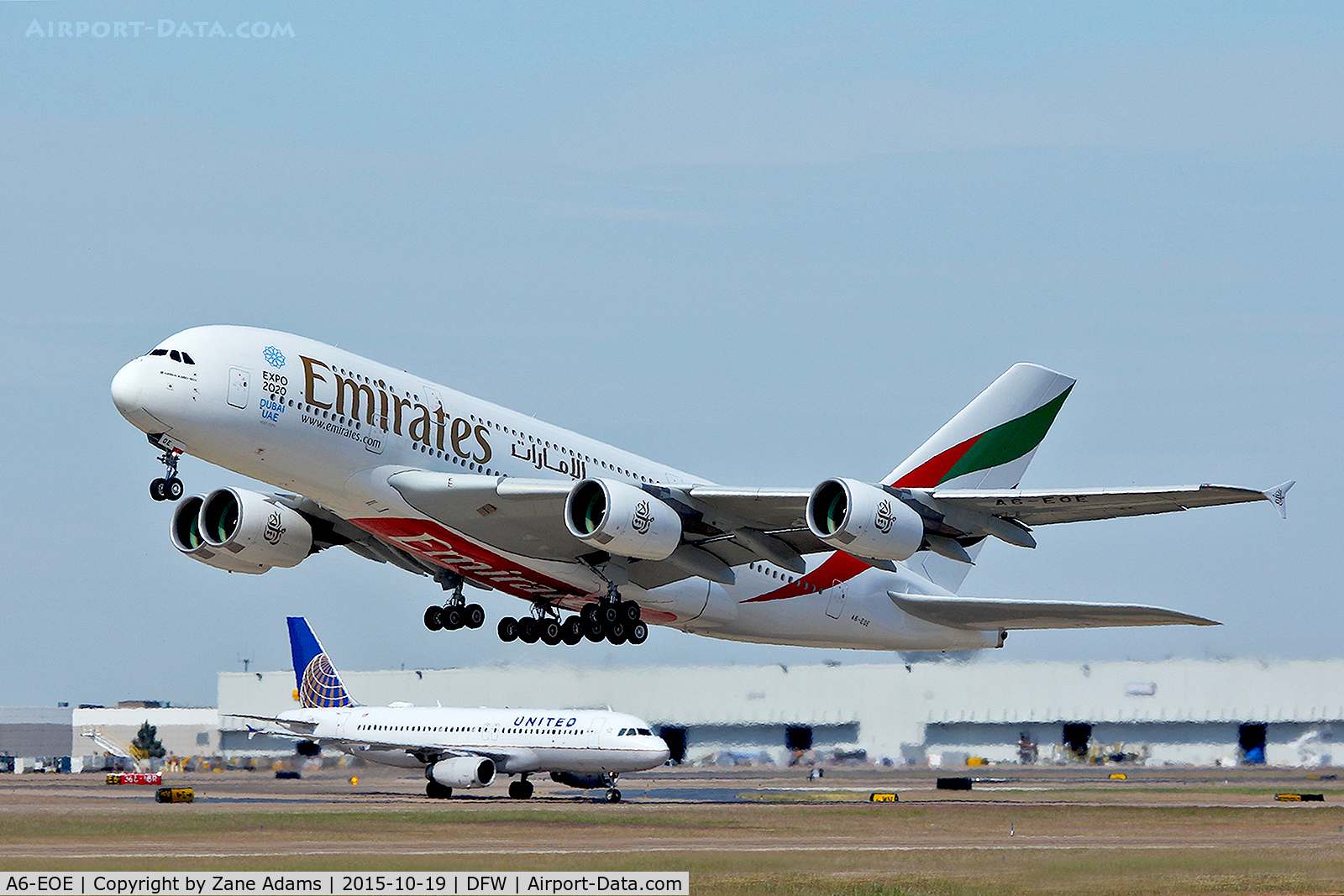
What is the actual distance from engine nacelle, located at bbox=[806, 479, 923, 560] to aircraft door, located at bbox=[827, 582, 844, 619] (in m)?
8.95

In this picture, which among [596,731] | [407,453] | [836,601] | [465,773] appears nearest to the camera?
[407,453]

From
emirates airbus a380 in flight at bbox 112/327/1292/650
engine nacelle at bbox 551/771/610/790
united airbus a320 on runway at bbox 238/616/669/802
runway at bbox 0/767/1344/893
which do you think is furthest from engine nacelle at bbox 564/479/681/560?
engine nacelle at bbox 551/771/610/790

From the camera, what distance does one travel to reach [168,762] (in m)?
87.9

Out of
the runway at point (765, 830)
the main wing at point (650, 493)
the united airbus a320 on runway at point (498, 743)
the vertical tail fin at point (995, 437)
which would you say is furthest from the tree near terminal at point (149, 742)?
the main wing at point (650, 493)

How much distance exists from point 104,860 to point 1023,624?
22.8 m

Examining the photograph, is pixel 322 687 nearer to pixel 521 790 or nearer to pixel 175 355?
pixel 521 790

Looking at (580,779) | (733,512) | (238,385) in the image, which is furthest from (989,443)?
(580,779)

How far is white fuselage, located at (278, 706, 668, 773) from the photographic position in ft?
193

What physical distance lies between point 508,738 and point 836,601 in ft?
76.6

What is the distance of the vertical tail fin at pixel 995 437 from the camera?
4247cm

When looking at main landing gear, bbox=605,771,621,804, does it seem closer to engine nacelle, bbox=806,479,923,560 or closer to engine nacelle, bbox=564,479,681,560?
engine nacelle, bbox=564,479,681,560

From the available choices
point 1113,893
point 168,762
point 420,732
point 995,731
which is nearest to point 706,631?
point 1113,893

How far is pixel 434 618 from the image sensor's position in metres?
38.2

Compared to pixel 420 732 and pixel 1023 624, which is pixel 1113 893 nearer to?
pixel 1023 624
